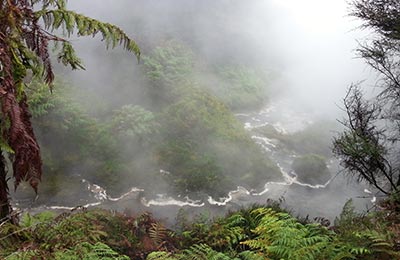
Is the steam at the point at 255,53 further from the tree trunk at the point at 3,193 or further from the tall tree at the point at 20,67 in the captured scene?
the tall tree at the point at 20,67

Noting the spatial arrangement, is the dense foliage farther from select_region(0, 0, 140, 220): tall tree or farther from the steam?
the steam

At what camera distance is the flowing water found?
28.7 feet

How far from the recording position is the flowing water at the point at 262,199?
8.74 meters

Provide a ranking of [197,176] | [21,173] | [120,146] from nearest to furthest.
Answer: [21,173], [197,176], [120,146]

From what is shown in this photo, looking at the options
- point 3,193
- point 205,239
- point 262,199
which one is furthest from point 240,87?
point 3,193

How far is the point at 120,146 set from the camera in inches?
416

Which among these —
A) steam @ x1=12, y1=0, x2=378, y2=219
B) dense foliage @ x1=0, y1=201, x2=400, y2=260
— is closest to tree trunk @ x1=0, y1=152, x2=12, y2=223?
dense foliage @ x1=0, y1=201, x2=400, y2=260

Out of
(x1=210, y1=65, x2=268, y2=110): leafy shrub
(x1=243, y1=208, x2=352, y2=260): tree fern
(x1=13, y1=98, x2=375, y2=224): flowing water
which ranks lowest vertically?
(x1=243, y1=208, x2=352, y2=260): tree fern

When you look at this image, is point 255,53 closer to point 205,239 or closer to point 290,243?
point 205,239

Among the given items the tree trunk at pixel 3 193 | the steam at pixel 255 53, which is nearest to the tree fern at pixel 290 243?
the tree trunk at pixel 3 193

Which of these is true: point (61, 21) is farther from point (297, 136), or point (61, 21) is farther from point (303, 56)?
point (303, 56)

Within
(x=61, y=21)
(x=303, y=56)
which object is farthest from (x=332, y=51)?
(x=61, y=21)

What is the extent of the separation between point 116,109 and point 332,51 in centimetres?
Answer: 1177

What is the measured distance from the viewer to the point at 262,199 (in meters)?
→ 9.61
